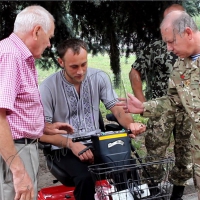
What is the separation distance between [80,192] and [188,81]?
105 centimetres

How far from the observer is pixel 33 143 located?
2.19 metres

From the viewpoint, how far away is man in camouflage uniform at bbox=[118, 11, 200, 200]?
2229 mm

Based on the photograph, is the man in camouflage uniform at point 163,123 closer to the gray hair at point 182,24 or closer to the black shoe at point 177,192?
the black shoe at point 177,192

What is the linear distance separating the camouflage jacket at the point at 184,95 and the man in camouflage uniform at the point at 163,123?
14.4 inches

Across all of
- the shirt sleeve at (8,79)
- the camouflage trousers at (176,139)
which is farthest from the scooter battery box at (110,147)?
the camouflage trousers at (176,139)

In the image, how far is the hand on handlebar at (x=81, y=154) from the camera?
2.47m

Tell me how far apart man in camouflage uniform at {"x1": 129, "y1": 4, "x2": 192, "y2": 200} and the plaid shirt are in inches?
52.8

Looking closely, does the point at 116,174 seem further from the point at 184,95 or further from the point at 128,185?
the point at 184,95

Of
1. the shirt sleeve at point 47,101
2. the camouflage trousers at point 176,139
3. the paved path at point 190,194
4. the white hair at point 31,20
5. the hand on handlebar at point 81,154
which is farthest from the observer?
the paved path at point 190,194

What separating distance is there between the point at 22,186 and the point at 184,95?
4.07 feet

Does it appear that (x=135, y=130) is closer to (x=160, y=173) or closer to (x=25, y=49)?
(x=160, y=173)

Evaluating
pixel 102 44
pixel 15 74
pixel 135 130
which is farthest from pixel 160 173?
pixel 102 44

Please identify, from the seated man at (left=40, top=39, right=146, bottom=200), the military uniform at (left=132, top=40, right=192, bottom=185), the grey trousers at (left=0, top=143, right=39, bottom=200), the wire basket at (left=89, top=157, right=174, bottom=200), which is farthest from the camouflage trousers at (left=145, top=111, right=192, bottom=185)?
the grey trousers at (left=0, top=143, right=39, bottom=200)

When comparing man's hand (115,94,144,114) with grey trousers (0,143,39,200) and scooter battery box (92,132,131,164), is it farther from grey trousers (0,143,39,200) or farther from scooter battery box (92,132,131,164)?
grey trousers (0,143,39,200)
